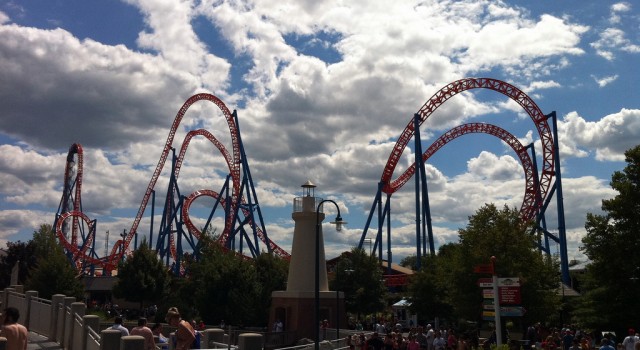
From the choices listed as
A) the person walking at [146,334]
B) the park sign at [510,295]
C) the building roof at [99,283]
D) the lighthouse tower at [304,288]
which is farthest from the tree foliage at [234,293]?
the building roof at [99,283]

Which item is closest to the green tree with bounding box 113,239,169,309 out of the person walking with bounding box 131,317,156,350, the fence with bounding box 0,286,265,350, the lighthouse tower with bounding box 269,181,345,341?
the lighthouse tower with bounding box 269,181,345,341

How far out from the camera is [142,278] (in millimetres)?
39719

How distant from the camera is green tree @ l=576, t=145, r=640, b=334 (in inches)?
829

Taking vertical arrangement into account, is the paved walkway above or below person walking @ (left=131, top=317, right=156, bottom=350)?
below

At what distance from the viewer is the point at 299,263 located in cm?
2780

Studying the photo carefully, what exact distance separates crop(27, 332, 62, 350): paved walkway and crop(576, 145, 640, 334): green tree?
18.1 m

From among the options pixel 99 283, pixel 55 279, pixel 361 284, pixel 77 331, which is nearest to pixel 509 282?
pixel 77 331

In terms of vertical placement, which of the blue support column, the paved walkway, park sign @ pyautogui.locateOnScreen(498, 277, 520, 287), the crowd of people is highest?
the blue support column

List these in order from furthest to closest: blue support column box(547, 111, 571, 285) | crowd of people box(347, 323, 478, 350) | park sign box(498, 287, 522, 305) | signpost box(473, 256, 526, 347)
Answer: blue support column box(547, 111, 571, 285), crowd of people box(347, 323, 478, 350), park sign box(498, 287, 522, 305), signpost box(473, 256, 526, 347)

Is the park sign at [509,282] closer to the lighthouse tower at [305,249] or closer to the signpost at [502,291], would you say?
the signpost at [502,291]

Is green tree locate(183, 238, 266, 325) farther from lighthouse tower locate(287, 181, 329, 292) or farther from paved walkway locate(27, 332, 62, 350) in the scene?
paved walkway locate(27, 332, 62, 350)

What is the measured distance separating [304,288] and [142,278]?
16.9 m

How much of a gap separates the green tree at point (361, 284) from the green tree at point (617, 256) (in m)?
18.1

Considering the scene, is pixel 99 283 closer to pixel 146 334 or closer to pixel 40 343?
pixel 40 343
